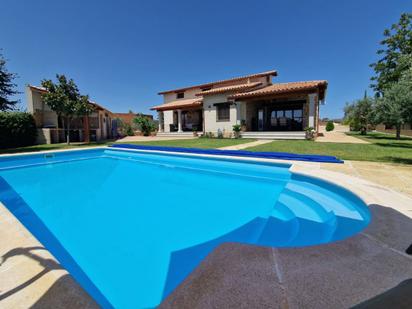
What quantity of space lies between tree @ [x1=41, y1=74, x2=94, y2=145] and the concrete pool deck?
15.4 meters

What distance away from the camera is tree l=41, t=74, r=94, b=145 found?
14.3 meters

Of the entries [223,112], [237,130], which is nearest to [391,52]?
[223,112]

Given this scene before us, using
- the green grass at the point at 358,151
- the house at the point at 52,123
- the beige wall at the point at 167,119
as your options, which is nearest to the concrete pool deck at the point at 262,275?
the green grass at the point at 358,151

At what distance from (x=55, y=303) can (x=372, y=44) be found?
104ft

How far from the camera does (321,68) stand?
2103 centimetres

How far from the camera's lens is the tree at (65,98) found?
1434cm

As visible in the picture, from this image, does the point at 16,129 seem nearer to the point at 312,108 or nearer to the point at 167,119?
the point at 167,119

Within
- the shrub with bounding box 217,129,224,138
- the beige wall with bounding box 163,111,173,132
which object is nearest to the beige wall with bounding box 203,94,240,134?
the shrub with bounding box 217,129,224,138

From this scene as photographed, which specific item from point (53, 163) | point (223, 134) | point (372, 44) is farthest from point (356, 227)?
point (372, 44)

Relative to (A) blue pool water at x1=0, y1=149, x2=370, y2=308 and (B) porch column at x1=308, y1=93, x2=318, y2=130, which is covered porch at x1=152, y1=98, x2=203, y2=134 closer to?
(B) porch column at x1=308, y1=93, x2=318, y2=130

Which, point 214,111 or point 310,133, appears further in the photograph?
point 214,111

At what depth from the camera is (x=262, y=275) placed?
162cm

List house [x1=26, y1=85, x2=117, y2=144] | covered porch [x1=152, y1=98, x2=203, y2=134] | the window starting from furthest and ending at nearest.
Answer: covered porch [x1=152, y1=98, x2=203, y2=134] < the window < house [x1=26, y1=85, x2=117, y2=144]

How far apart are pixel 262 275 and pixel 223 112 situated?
18.6 meters
